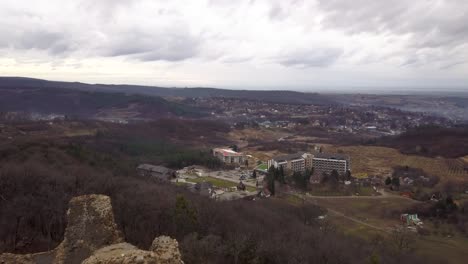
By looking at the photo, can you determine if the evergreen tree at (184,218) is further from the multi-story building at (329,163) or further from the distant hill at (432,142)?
the distant hill at (432,142)

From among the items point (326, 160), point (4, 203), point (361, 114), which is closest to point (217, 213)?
point (4, 203)

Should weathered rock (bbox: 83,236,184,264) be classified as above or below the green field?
above

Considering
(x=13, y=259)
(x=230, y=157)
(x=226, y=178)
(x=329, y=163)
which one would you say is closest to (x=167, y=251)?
(x=13, y=259)

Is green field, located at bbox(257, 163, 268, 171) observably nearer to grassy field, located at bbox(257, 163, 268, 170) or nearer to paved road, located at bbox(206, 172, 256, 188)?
grassy field, located at bbox(257, 163, 268, 170)

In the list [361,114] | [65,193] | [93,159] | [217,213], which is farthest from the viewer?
[361,114]

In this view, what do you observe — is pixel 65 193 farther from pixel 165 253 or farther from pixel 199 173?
pixel 199 173

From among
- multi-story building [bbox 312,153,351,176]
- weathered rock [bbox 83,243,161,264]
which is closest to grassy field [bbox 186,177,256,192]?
multi-story building [bbox 312,153,351,176]
